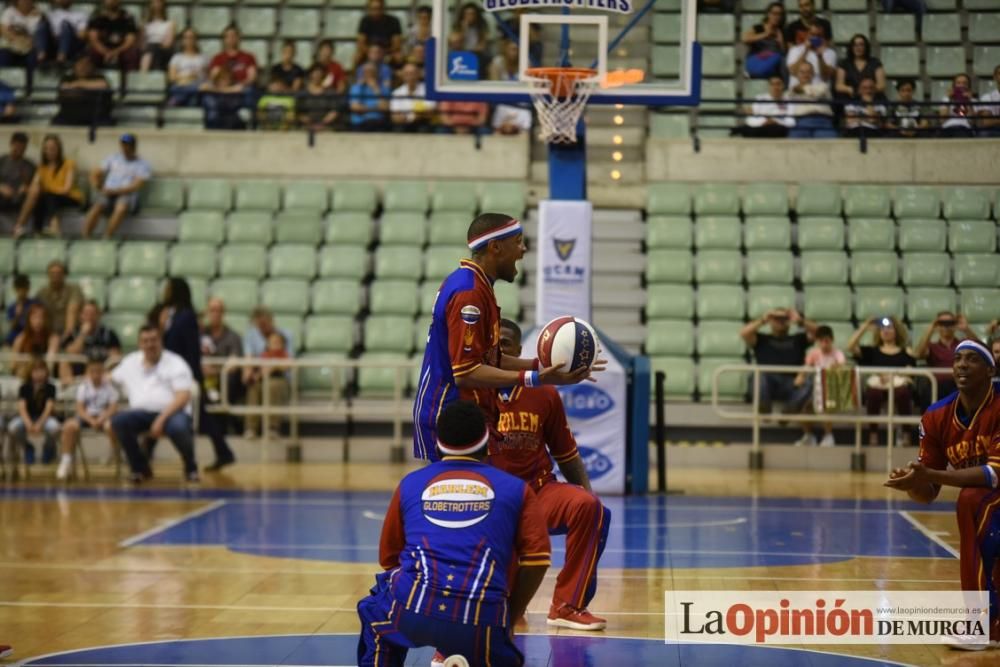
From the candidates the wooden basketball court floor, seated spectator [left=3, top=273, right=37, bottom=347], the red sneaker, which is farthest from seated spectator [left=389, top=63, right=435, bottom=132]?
the red sneaker

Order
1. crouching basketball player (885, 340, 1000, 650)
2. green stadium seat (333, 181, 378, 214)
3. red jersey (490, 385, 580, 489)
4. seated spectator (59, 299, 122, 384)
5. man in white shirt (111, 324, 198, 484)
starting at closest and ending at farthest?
crouching basketball player (885, 340, 1000, 650) < red jersey (490, 385, 580, 489) < man in white shirt (111, 324, 198, 484) < seated spectator (59, 299, 122, 384) < green stadium seat (333, 181, 378, 214)

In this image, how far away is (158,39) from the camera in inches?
866

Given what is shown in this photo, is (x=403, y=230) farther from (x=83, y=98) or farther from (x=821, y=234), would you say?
(x=821, y=234)

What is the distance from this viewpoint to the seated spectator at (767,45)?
62.9 feet

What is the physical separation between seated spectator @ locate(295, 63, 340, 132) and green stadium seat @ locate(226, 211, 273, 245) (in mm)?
1456

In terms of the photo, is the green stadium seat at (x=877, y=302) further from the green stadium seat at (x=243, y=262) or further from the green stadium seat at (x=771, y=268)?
the green stadium seat at (x=243, y=262)

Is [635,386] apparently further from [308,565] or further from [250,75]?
[250,75]

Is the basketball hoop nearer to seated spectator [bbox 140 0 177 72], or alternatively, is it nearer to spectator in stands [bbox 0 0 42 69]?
seated spectator [bbox 140 0 177 72]

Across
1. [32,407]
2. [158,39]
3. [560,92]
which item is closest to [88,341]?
[32,407]

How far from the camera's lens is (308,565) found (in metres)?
10.8

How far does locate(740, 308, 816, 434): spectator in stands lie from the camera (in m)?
17.4

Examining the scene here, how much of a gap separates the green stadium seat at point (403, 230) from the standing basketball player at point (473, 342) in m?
12.3

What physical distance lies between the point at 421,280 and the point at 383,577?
13.5m

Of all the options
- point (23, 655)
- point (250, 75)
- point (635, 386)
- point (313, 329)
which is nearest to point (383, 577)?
point (23, 655)
